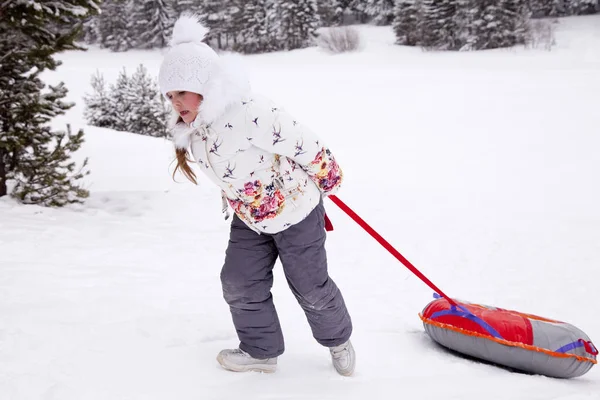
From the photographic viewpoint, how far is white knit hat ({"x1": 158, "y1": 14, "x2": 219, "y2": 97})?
190 cm

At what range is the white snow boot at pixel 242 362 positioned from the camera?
2.29 meters

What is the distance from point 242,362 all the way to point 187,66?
137 cm

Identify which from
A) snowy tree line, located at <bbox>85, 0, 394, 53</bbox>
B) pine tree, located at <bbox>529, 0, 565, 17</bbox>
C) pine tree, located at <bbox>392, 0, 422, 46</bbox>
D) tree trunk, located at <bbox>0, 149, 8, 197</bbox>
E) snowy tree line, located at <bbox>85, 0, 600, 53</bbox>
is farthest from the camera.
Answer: snowy tree line, located at <bbox>85, 0, 394, 53</bbox>

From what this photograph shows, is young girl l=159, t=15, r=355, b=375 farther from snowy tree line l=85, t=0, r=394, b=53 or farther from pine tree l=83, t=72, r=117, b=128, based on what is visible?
snowy tree line l=85, t=0, r=394, b=53

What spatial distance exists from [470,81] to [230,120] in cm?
1352

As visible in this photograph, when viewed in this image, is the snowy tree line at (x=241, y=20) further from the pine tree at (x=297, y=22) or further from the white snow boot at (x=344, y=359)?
the white snow boot at (x=344, y=359)

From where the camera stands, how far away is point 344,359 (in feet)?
7.56

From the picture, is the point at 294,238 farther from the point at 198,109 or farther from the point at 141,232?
the point at 141,232

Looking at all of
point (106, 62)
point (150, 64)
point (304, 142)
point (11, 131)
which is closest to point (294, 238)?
point (304, 142)

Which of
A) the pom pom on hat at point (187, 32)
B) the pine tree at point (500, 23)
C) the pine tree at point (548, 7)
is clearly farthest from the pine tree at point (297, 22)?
the pom pom on hat at point (187, 32)

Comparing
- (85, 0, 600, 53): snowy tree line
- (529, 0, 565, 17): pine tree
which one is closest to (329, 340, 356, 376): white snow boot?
(85, 0, 600, 53): snowy tree line

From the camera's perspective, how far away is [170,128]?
211cm

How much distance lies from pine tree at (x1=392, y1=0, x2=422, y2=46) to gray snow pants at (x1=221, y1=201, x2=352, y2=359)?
25.8m

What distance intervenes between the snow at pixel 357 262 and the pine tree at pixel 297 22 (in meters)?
20.7
